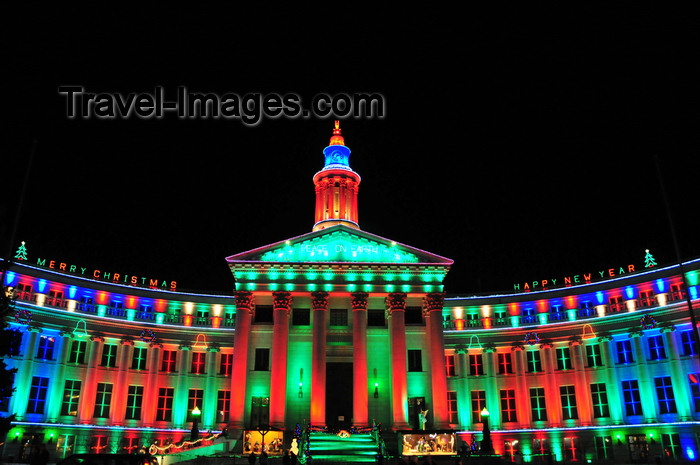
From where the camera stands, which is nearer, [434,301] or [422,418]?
[422,418]

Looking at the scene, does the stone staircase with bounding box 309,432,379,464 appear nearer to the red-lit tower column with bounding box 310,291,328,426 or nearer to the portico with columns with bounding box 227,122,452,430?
the red-lit tower column with bounding box 310,291,328,426

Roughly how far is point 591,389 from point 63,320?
49.0 m

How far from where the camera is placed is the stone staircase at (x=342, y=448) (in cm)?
3744

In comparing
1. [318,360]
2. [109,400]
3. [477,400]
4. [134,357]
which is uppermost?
[134,357]

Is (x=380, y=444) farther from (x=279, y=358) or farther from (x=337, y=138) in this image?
(x=337, y=138)

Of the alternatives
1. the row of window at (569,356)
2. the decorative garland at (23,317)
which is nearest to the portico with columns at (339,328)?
the row of window at (569,356)

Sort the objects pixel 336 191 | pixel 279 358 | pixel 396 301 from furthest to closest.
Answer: pixel 336 191
pixel 396 301
pixel 279 358

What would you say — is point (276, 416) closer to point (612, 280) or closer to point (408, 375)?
point (408, 375)

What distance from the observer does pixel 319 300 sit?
5069 cm

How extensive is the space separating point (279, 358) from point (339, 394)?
7.15 m

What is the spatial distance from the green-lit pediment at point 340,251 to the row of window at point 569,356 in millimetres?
13702

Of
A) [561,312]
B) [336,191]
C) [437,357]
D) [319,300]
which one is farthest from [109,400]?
[561,312]

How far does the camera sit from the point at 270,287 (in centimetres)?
5141

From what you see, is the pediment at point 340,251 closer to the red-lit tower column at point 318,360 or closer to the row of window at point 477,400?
the red-lit tower column at point 318,360
